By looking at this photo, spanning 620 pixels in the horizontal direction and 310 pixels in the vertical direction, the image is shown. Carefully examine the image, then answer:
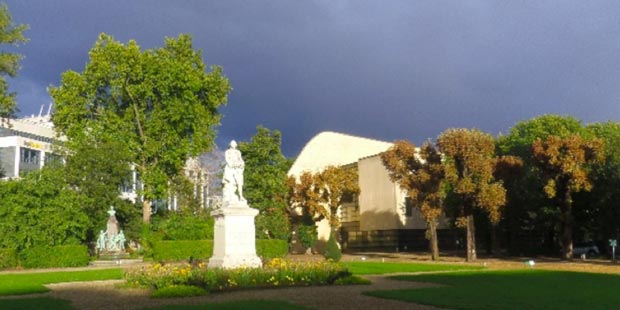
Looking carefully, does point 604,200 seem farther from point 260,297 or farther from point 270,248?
point 260,297

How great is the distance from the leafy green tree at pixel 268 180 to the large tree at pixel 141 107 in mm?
6524

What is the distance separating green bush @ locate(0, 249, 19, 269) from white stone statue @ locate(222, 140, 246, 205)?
660 inches

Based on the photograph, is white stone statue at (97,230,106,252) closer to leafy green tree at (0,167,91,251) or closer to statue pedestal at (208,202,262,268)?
leafy green tree at (0,167,91,251)

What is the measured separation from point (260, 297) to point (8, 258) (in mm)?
23007

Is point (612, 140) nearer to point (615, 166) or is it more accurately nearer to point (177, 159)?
point (615, 166)

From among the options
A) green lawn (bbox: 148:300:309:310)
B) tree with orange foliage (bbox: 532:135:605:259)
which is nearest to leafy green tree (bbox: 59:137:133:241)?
tree with orange foliage (bbox: 532:135:605:259)

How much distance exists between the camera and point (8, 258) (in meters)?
33.1

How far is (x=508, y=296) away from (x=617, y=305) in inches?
108

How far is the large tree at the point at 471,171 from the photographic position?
3528 cm

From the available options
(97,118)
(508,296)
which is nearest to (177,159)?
(97,118)

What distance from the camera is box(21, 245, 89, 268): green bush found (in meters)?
33.6

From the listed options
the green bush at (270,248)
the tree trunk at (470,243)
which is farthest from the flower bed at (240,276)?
the green bush at (270,248)

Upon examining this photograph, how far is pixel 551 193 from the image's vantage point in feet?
114

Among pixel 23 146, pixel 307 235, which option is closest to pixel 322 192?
pixel 307 235
